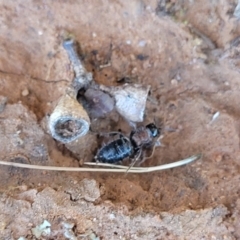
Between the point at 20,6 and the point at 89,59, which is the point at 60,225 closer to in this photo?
the point at 89,59

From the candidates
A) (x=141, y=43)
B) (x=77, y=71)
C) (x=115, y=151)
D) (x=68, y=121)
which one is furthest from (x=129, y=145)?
(x=141, y=43)

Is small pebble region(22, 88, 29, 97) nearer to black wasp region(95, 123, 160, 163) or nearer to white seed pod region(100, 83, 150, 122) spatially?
white seed pod region(100, 83, 150, 122)

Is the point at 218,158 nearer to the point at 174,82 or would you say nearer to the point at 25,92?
the point at 174,82

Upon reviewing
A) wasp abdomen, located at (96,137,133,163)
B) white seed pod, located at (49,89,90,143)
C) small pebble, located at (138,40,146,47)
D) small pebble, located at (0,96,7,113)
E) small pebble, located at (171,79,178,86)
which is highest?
small pebble, located at (138,40,146,47)

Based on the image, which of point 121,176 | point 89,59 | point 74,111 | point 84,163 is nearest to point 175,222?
point 121,176

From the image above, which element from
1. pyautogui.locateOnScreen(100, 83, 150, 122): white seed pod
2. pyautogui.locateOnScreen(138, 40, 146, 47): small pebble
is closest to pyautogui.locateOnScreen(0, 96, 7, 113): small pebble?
pyautogui.locateOnScreen(100, 83, 150, 122): white seed pod

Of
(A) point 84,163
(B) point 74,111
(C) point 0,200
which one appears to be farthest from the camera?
(A) point 84,163
